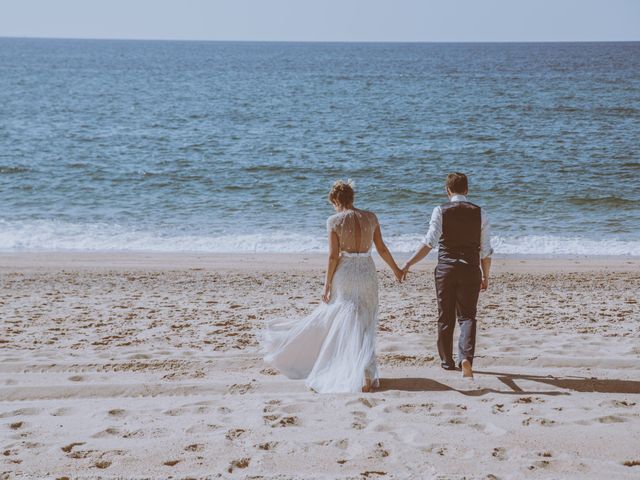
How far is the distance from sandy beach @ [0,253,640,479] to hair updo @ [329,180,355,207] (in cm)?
161

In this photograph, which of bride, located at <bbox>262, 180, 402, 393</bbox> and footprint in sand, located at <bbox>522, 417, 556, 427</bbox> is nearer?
footprint in sand, located at <bbox>522, 417, 556, 427</bbox>

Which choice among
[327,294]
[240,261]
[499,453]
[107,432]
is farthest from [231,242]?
[499,453]

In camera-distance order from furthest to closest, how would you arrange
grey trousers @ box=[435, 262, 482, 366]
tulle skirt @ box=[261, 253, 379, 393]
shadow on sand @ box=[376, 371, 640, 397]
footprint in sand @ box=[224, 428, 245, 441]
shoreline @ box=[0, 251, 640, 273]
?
shoreline @ box=[0, 251, 640, 273] < grey trousers @ box=[435, 262, 482, 366] < tulle skirt @ box=[261, 253, 379, 393] < shadow on sand @ box=[376, 371, 640, 397] < footprint in sand @ box=[224, 428, 245, 441]

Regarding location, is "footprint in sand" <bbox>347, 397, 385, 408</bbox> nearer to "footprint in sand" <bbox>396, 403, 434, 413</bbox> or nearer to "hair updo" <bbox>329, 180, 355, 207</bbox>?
"footprint in sand" <bbox>396, 403, 434, 413</bbox>

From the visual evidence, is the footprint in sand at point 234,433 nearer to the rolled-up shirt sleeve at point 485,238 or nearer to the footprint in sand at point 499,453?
the footprint in sand at point 499,453

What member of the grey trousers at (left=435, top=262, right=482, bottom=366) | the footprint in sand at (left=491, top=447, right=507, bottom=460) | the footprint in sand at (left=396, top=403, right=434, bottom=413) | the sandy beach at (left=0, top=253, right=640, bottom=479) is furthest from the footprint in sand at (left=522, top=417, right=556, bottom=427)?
the grey trousers at (left=435, top=262, right=482, bottom=366)

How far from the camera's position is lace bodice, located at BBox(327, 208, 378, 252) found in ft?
21.4

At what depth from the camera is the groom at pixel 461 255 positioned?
657 centimetres

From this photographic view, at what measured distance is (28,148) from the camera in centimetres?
3083

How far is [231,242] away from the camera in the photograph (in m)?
16.7

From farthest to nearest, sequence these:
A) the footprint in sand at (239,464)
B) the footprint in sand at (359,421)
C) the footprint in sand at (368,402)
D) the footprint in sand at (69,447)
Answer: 1. the footprint in sand at (368,402)
2. the footprint in sand at (359,421)
3. the footprint in sand at (69,447)
4. the footprint in sand at (239,464)

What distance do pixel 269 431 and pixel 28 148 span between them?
93.0 feet

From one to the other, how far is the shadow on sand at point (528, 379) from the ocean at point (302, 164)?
29.8 feet

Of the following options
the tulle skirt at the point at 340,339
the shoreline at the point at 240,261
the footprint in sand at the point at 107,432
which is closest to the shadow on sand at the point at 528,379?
the tulle skirt at the point at 340,339
